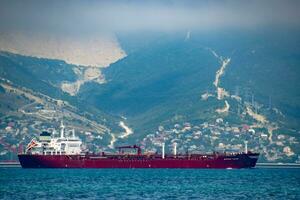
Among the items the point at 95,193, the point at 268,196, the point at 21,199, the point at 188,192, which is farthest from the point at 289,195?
the point at 21,199

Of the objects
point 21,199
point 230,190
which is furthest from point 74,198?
point 230,190

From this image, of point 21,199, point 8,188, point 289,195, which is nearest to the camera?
point 21,199

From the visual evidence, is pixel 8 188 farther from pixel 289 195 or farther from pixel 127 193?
pixel 289 195

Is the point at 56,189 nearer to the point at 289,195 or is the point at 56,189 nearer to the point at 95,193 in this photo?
the point at 95,193

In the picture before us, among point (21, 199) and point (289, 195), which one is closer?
point (21, 199)

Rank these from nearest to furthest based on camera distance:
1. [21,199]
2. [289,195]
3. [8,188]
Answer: [21,199], [289,195], [8,188]

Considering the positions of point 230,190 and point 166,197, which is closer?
point 166,197

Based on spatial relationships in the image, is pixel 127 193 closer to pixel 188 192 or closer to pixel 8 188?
pixel 188 192

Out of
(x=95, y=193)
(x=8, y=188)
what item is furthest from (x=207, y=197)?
(x=8, y=188)
